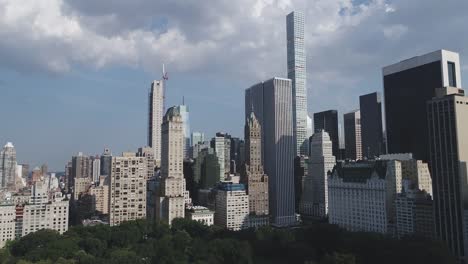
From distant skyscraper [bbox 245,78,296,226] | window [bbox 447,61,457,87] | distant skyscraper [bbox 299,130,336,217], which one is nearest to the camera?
window [bbox 447,61,457,87]

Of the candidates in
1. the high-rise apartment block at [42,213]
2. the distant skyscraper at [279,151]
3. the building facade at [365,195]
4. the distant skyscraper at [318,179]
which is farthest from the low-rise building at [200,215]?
the distant skyscraper at [318,179]

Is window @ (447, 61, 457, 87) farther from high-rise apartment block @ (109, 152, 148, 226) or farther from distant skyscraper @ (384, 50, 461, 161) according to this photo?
high-rise apartment block @ (109, 152, 148, 226)

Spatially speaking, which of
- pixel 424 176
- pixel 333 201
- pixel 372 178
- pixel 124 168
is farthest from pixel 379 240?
pixel 124 168

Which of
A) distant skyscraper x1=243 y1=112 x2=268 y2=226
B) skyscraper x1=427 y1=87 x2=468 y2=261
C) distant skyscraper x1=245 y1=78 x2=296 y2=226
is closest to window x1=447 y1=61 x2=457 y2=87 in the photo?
skyscraper x1=427 y1=87 x2=468 y2=261

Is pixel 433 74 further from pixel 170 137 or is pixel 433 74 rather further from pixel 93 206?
pixel 93 206

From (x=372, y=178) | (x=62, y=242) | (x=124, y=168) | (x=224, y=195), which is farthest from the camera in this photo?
(x=224, y=195)

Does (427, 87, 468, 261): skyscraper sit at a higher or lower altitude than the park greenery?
higher
